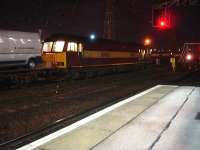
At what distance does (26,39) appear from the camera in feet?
74.3

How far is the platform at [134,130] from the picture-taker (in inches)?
307

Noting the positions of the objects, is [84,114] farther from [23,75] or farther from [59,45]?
[59,45]

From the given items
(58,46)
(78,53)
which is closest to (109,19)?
(78,53)

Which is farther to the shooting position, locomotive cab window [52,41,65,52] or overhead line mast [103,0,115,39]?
overhead line mast [103,0,115,39]

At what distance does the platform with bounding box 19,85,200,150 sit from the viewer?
25.6ft

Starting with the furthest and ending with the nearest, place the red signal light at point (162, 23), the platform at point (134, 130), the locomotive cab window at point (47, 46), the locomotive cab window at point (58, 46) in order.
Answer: the locomotive cab window at point (47, 46)
the locomotive cab window at point (58, 46)
the red signal light at point (162, 23)
the platform at point (134, 130)

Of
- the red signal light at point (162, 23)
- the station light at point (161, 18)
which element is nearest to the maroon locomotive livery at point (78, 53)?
the station light at point (161, 18)

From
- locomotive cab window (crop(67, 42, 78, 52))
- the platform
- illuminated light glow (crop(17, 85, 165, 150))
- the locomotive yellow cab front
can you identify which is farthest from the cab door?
the platform

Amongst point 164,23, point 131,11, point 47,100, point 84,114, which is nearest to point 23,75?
point 47,100

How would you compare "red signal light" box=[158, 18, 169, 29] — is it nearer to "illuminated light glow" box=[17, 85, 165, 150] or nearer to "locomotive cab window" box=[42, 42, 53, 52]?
"illuminated light glow" box=[17, 85, 165, 150]

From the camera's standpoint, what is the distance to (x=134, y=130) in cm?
912

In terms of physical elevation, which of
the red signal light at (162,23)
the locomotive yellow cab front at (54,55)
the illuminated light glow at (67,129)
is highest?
the red signal light at (162,23)

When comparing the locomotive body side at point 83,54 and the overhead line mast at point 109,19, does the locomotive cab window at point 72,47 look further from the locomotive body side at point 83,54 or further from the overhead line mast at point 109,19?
the overhead line mast at point 109,19

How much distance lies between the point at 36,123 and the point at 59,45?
17.2 m
